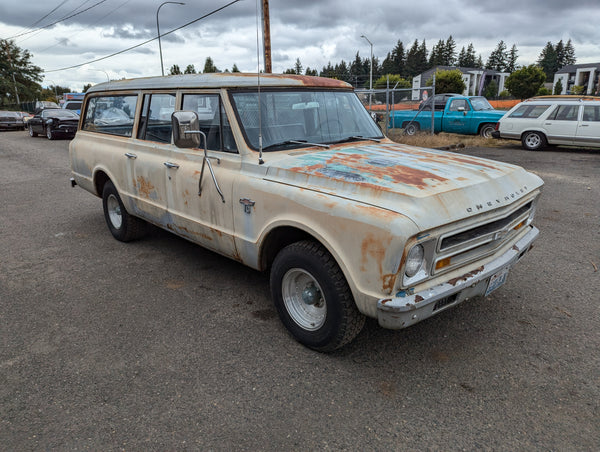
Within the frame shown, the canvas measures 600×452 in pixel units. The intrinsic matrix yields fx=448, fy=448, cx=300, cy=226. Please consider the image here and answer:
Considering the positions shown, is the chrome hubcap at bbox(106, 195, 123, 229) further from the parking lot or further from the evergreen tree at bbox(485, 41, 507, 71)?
the evergreen tree at bbox(485, 41, 507, 71)

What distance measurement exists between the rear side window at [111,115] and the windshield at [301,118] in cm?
188

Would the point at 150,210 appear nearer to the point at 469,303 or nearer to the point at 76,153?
the point at 76,153

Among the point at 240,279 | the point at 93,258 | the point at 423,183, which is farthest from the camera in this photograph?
the point at 93,258

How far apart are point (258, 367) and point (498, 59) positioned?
412ft

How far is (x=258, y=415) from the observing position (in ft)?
8.57

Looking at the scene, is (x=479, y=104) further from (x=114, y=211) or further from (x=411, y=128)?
(x=114, y=211)

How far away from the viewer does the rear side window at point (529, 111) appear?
13.6 meters

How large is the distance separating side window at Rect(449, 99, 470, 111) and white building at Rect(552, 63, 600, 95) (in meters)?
68.1

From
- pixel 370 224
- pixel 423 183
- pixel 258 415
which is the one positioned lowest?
pixel 258 415

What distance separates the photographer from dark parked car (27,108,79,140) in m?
19.5

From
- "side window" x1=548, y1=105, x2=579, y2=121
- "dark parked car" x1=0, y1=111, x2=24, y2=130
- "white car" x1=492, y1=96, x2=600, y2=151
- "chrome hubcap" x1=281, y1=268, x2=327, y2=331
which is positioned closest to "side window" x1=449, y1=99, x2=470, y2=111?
"white car" x1=492, y1=96, x2=600, y2=151

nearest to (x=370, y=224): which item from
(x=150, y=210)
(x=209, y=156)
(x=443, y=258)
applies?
(x=443, y=258)

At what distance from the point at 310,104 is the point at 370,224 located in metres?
1.81

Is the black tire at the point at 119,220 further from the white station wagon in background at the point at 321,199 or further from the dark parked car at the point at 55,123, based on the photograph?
the dark parked car at the point at 55,123
